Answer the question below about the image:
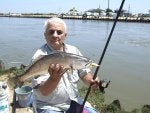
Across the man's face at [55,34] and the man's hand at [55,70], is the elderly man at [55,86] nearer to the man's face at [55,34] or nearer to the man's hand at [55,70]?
the man's face at [55,34]

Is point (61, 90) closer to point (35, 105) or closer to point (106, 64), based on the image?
point (35, 105)

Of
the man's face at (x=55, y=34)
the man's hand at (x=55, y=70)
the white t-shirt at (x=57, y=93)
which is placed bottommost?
the white t-shirt at (x=57, y=93)

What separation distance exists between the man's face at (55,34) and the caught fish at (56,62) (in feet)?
1.64

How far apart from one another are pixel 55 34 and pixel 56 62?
0.54 meters

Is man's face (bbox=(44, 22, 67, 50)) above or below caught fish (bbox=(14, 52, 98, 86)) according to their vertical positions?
above

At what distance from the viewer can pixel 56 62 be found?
3539 mm

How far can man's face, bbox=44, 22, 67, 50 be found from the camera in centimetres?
397

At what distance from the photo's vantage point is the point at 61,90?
402 cm

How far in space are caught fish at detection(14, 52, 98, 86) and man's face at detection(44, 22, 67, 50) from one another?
0.50 meters

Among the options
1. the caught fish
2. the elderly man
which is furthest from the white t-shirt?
the caught fish

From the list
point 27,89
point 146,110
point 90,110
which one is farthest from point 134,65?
point 90,110

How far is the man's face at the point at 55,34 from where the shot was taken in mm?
3975

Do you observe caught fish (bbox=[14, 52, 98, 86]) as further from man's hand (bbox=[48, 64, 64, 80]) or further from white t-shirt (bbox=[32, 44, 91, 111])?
white t-shirt (bbox=[32, 44, 91, 111])

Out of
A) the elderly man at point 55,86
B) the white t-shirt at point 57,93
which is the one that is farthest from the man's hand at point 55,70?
the white t-shirt at point 57,93
